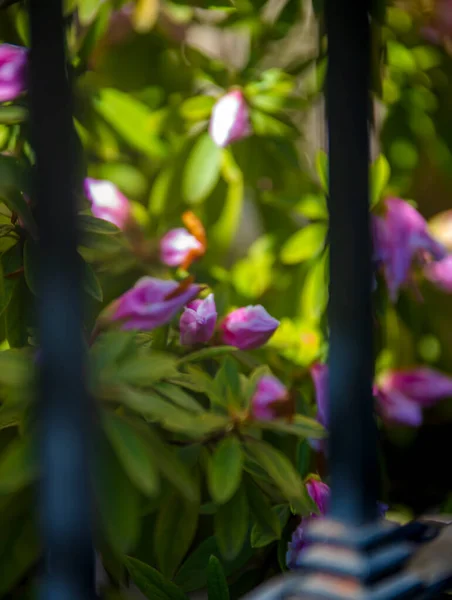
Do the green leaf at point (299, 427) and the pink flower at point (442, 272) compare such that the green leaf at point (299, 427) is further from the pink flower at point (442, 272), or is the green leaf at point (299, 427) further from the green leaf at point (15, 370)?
the pink flower at point (442, 272)

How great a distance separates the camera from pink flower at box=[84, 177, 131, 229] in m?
1.06

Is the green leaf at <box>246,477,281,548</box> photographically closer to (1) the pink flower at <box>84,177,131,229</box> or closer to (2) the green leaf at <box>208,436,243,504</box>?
(2) the green leaf at <box>208,436,243,504</box>

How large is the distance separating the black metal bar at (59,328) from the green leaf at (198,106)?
0.70 metres

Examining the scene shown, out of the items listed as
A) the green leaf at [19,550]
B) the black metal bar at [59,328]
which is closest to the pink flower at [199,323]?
the green leaf at [19,550]

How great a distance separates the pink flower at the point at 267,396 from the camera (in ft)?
2.73

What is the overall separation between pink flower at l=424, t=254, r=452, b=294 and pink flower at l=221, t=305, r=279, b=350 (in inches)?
19.3

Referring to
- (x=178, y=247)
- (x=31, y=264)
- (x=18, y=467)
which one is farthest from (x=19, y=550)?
(x=178, y=247)

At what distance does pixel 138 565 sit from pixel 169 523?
48mm

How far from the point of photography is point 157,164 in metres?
1.33

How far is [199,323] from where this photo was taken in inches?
31.5

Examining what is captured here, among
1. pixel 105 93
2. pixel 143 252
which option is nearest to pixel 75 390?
pixel 143 252

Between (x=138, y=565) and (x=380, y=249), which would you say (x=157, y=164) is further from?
(x=138, y=565)

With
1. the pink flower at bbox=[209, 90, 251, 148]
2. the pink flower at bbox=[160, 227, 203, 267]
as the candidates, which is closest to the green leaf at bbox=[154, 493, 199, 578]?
the pink flower at bbox=[160, 227, 203, 267]

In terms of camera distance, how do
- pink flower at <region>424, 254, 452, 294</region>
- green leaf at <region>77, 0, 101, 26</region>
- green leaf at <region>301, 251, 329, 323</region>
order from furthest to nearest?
pink flower at <region>424, 254, 452, 294</region> < green leaf at <region>301, 251, 329, 323</region> < green leaf at <region>77, 0, 101, 26</region>
